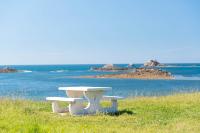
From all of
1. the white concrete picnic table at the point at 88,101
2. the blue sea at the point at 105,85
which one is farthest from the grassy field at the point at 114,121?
the blue sea at the point at 105,85

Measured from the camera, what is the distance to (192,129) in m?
10.7

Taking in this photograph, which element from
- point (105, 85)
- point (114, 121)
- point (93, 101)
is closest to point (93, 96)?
point (93, 101)

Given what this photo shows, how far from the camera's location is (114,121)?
12.5 metres

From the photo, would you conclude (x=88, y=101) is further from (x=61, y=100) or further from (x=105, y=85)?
(x=105, y=85)

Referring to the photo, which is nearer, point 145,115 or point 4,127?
point 4,127

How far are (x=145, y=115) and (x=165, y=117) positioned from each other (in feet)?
2.65

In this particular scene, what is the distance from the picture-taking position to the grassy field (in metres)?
9.45

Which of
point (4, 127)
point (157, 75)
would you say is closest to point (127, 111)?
point (4, 127)

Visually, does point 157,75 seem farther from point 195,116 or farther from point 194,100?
point 195,116

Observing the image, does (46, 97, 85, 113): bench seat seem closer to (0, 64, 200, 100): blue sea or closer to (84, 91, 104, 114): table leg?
(84, 91, 104, 114): table leg

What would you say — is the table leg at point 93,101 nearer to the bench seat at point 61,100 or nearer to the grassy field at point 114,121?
the bench seat at point 61,100

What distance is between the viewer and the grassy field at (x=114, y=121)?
9.45m

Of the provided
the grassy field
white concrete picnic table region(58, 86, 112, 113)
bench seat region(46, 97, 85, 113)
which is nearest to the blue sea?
bench seat region(46, 97, 85, 113)

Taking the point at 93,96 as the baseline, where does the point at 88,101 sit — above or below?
below
